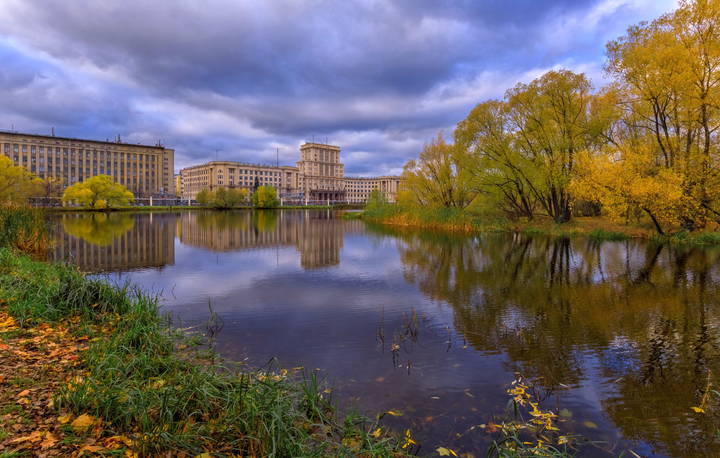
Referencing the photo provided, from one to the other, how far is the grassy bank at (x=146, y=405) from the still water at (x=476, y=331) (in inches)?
34.7

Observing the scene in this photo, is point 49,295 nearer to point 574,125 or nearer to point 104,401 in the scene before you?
point 104,401

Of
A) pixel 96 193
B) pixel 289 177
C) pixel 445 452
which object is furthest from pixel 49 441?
pixel 289 177

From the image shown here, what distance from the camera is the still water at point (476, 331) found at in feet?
15.7

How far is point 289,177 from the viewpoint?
18125 cm

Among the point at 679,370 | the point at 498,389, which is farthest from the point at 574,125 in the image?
the point at 498,389

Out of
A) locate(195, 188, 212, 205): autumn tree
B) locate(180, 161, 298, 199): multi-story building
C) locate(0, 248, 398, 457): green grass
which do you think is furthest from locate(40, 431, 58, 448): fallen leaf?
locate(180, 161, 298, 199): multi-story building

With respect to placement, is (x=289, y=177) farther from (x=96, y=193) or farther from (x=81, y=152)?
(x=96, y=193)

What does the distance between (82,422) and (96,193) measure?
79391 millimetres

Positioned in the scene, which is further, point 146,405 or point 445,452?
point 445,452

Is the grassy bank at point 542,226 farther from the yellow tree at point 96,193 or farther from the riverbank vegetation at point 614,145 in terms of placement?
the yellow tree at point 96,193

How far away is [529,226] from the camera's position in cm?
3403

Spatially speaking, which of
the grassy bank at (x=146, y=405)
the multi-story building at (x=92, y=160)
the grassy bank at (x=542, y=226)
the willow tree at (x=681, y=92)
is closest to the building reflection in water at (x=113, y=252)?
the grassy bank at (x=146, y=405)

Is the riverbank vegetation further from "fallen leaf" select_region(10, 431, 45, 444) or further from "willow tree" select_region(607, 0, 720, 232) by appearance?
"fallen leaf" select_region(10, 431, 45, 444)

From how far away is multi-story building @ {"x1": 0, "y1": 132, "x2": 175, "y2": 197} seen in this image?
367 feet
